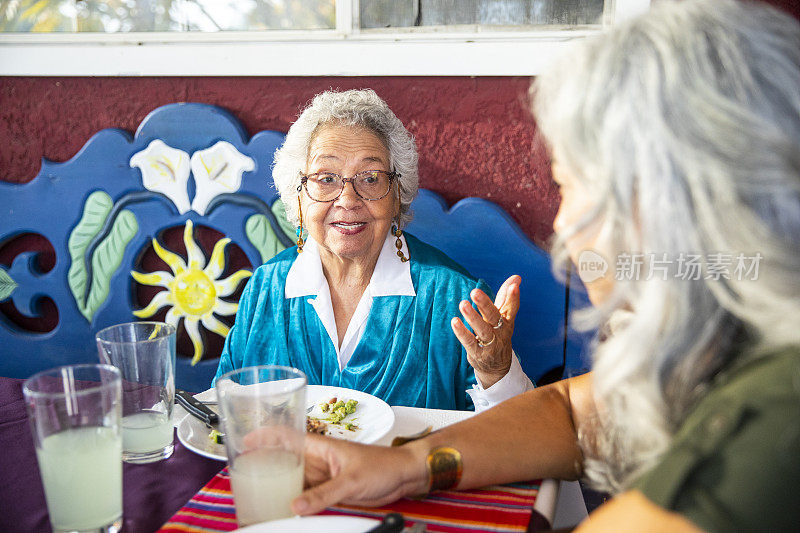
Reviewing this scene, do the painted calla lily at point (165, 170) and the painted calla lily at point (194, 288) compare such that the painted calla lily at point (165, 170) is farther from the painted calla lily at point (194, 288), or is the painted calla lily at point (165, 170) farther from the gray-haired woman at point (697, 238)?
the gray-haired woman at point (697, 238)

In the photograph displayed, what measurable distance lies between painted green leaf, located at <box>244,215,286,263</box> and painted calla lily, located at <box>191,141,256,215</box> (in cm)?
14

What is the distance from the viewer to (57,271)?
2562 mm

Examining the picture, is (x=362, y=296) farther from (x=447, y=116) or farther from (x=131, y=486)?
(x=131, y=486)

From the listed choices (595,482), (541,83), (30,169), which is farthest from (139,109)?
(595,482)

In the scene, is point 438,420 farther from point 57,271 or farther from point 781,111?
point 57,271

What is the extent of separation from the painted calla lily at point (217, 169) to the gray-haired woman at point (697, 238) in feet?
5.59

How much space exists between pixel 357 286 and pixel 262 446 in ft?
3.64

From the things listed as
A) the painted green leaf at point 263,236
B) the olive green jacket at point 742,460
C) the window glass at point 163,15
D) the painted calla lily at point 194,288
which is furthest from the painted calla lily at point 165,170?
the olive green jacket at point 742,460

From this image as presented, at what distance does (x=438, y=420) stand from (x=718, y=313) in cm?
63

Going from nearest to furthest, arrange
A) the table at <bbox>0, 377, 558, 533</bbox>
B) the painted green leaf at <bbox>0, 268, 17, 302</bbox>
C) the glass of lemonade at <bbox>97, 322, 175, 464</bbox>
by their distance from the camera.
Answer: the table at <bbox>0, 377, 558, 533</bbox>
the glass of lemonade at <bbox>97, 322, 175, 464</bbox>
the painted green leaf at <bbox>0, 268, 17, 302</bbox>

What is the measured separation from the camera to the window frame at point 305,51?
2.15 meters

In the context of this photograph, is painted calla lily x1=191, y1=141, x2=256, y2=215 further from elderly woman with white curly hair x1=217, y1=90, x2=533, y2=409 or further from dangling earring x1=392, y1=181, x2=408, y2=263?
dangling earring x1=392, y1=181, x2=408, y2=263

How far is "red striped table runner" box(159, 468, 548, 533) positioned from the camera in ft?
2.84

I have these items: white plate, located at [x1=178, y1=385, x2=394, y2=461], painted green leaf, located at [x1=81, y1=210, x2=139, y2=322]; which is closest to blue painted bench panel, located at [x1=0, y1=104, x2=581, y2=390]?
painted green leaf, located at [x1=81, y1=210, x2=139, y2=322]
